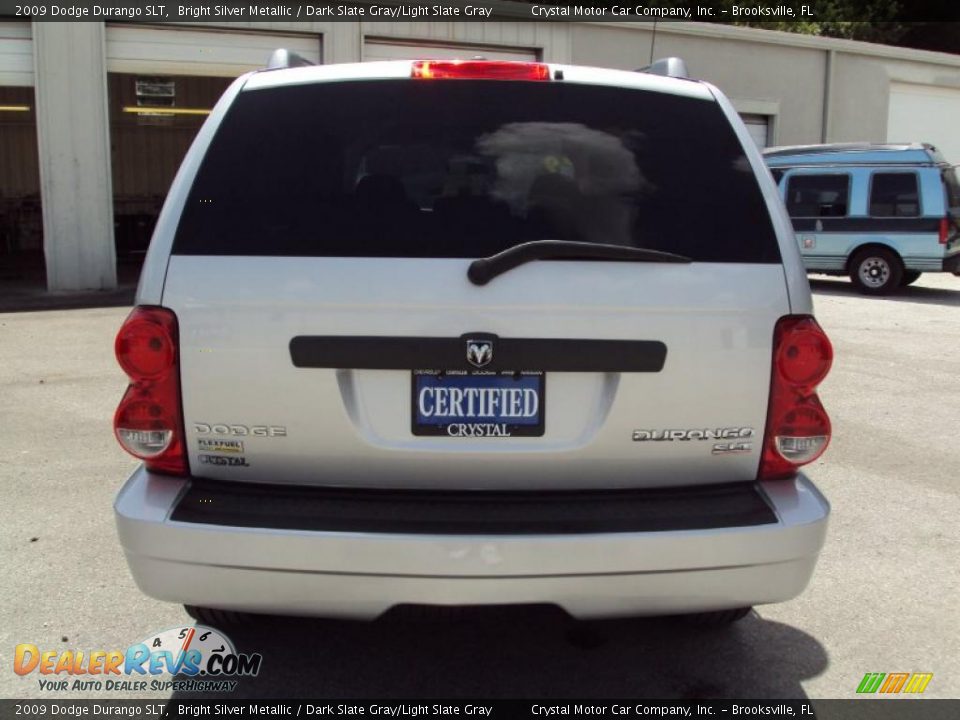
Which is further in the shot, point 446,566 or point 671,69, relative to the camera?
point 671,69

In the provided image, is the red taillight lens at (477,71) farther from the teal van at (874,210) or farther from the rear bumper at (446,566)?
the teal van at (874,210)

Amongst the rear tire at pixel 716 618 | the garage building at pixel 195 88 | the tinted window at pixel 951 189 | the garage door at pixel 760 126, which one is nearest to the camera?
the rear tire at pixel 716 618

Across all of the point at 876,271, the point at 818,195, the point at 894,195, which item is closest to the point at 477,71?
the point at 894,195

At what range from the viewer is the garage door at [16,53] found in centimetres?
1327

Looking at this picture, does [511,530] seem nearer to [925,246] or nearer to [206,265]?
[206,265]

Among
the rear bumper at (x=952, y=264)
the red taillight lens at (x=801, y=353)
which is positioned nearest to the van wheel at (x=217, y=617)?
the red taillight lens at (x=801, y=353)

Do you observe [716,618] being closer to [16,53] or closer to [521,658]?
[521,658]

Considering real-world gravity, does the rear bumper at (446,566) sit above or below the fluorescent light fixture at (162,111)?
below

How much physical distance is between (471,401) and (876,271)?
13942 millimetres

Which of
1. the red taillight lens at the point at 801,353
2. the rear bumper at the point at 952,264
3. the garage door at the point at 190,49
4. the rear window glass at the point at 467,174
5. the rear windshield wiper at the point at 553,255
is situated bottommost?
the rear bumper at the point at 952,264

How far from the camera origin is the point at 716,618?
3301 millimetres

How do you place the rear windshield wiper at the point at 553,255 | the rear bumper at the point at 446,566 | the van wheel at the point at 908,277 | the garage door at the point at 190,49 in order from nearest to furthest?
the rear bumper at the point at 446,566 < the rear windshield wiper at the point at 553,255 < the garage door at the point at 190,49 < the van wheel at the point at 908,277

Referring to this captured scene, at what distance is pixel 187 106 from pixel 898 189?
16.9 metres

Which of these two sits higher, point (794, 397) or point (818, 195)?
point (818, 195)
